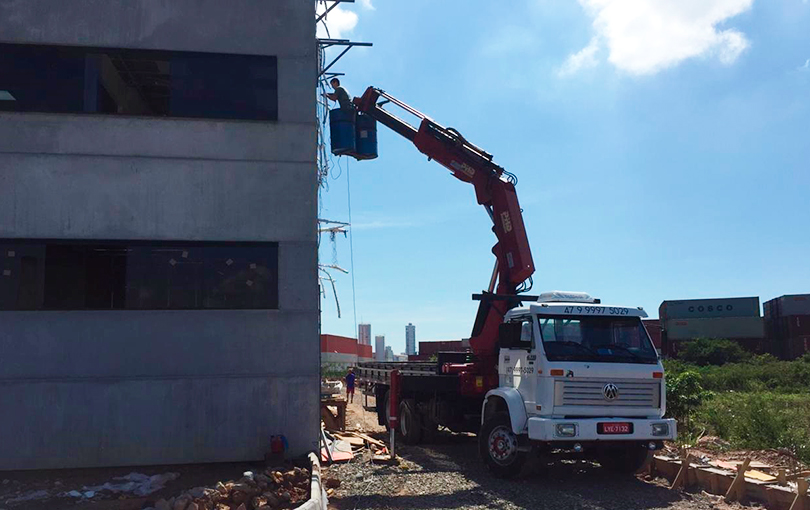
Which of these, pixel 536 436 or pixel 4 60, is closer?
pixel 536 436

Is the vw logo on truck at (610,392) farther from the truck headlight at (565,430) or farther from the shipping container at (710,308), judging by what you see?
the shipping container at (710,308)

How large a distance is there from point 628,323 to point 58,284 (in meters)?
8.56

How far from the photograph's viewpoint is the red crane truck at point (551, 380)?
9.17 m

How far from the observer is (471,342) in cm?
1232

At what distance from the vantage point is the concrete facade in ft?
30.7

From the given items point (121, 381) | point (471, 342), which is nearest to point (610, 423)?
point (471, 342)

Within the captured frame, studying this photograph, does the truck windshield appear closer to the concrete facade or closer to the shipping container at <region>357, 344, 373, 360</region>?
the concrete facade

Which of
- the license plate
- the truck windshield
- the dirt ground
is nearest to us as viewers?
the dirt ground

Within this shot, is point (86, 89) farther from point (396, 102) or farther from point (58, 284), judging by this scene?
point (396, 102)

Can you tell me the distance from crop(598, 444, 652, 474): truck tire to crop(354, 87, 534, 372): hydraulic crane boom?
2438 millimetres

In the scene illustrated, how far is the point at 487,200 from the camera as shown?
12672 millimetres

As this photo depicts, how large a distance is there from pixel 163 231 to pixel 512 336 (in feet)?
18.3

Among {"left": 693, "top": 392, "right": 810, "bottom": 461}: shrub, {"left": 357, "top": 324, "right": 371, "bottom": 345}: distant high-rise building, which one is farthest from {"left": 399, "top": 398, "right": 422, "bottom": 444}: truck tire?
{"left": 357, "top": 324, "right": 371, "bottom": 345}: distant high-rise building

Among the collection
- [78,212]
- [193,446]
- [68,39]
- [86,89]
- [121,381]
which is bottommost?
[193,446]
